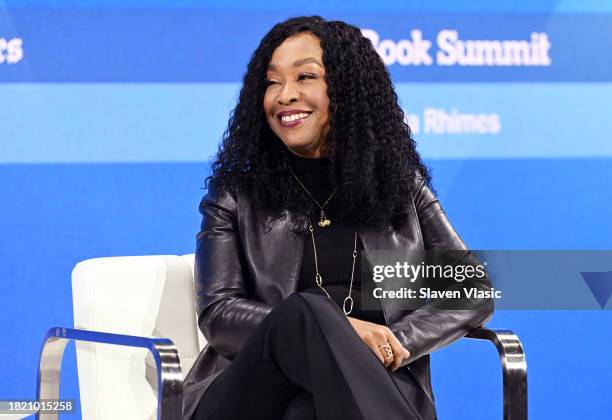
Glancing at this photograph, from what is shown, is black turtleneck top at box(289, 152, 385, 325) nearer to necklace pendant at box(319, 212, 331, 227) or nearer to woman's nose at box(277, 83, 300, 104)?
necklace pendant at box(319, 212, 331, 227)

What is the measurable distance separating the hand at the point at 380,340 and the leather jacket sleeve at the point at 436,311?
0.05 meters

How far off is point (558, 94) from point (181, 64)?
138cm

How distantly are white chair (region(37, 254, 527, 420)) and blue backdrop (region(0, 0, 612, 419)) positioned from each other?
3.27 ft

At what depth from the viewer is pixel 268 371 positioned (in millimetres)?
2014

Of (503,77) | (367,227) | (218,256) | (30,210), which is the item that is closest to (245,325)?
(218,256)

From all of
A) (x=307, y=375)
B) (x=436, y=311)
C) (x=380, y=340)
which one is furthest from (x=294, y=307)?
(x=436, y=311)

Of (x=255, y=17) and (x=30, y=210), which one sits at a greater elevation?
(x=255, y=17)

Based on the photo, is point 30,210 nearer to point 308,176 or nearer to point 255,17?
point 255,17

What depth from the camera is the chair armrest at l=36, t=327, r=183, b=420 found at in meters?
2.06

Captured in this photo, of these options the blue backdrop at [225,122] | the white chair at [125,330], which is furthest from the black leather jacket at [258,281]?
the blue backdrop at [225,122]

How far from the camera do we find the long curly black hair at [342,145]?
2.51 m

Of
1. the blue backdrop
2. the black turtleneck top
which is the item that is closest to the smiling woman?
the black turtleneck top

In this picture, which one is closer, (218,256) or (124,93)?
(218,256)

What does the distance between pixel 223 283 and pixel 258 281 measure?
3.6 inches
